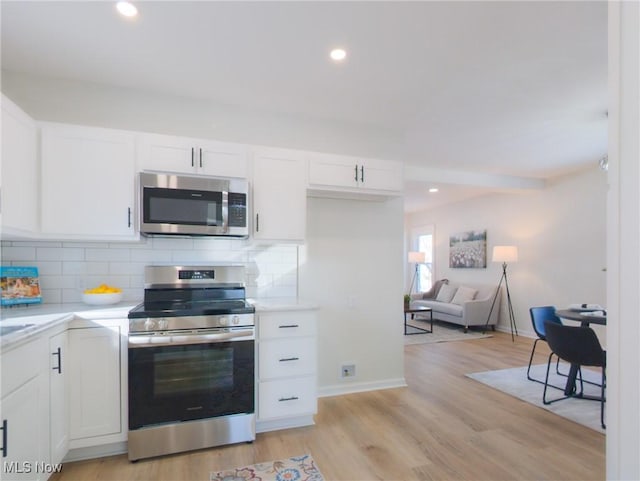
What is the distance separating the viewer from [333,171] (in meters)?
3.10

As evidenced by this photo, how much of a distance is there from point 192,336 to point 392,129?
2.68 m

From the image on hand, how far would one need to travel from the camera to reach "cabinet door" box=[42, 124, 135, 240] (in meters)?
2.41

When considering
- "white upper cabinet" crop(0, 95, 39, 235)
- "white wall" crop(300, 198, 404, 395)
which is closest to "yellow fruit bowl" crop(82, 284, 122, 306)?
"white upper cabinet" crop(0, 95, 39, 235)

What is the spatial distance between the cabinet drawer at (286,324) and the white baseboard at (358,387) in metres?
0.91

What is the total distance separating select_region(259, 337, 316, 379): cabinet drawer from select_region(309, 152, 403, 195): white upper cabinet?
128 cm

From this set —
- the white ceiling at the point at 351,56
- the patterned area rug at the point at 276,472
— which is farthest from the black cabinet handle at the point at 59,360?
the white ceiling at the point at 351,56

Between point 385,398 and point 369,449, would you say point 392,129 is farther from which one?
point 369,449

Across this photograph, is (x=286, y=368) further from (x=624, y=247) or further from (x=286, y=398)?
(x=624, y=247)

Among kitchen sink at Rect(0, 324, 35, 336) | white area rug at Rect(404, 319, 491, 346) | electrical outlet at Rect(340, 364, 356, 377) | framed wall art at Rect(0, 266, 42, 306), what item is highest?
framed wall art at Rect(0, 266, 42, 306)

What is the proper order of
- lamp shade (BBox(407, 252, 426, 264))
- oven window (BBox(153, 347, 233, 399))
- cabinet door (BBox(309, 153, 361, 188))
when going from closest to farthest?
oven window (BBox(153, 347, 233, 399)) → cabinet door (BBox(309, 153, 361, 188)) → lamp shade (BBox(407, 252, 426, 264))

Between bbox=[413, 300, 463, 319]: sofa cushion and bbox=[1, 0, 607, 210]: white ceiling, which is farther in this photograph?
bbox=[413, 300, 463, 319]: sofa cushion

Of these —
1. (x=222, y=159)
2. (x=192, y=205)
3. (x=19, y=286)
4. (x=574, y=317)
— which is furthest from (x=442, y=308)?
(x=19, y=286)

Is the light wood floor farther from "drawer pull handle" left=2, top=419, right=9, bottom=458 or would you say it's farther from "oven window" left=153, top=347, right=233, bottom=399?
"drawer pull handle" left=2, top=419, right=9, bottom=458

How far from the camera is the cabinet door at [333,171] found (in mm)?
3041
